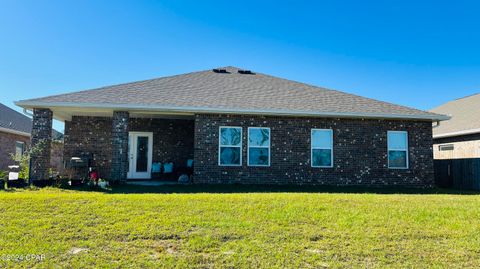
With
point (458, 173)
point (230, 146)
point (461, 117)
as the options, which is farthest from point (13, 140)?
point (461, 117)

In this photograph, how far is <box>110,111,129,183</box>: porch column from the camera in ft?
37.3

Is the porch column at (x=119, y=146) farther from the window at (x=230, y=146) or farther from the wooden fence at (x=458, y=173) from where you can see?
the wooden fence at (x=458, y=173)

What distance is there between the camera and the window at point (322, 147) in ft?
40.5

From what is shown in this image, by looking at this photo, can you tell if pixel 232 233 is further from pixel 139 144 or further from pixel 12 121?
pixel 12 121

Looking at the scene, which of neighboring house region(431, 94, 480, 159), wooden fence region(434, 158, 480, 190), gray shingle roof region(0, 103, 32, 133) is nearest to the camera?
wooden fence region(434, 158, 480, 190)

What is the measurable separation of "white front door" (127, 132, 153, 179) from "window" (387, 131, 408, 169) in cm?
939

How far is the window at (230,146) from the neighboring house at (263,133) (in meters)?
0.04

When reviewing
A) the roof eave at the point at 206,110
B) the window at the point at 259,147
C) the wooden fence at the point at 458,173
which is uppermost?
the roof eave at the point at 206,110

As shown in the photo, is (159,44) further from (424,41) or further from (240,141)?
(424,41)

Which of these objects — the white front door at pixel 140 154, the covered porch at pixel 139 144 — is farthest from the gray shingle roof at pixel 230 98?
the white front door at pixel 140 154

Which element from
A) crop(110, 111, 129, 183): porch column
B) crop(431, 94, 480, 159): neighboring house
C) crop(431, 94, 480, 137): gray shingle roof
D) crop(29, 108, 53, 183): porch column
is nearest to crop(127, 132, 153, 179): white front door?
crop(110, 111, 129, 183): porch column

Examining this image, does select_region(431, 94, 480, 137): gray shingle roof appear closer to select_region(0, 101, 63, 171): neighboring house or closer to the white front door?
the white front door

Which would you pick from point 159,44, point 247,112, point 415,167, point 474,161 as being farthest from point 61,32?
point 474,161

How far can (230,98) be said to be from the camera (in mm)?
12672
